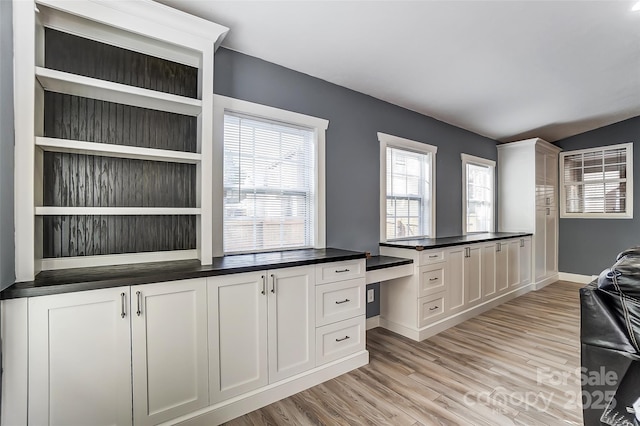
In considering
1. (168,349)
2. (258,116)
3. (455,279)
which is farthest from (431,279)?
(168,349)

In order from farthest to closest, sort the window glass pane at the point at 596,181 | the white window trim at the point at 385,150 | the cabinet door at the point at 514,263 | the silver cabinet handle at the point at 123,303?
the window glass pane at the point at 596,181
the cabinet door at the point at 514,263
the white window trim at the point at 385,150
the silver cabinet handle at the point at 123,303

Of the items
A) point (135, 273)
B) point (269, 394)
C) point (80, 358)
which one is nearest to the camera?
point (80, 358)

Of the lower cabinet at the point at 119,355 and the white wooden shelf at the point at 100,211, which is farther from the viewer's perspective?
the white wooden shelf at the point at 100,211

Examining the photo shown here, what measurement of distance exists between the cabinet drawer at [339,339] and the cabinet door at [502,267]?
258 cm

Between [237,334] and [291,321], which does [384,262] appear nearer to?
[291,321]

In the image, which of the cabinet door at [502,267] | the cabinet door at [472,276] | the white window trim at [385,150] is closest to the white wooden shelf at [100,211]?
the white window trim at [385,150]

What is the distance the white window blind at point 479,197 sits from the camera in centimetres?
475

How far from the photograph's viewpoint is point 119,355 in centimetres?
154

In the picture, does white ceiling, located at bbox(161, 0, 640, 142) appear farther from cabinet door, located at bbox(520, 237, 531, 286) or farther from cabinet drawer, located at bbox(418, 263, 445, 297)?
cabinet door, located at bbox(520, 237, 531, 286)

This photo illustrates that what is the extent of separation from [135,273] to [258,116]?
60.0 inches

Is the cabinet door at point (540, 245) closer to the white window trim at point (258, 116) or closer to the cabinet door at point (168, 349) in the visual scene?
the white window trim at point (258, 116)

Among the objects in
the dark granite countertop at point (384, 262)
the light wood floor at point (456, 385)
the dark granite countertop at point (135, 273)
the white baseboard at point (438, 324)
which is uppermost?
the dark granite countertop at point (135, 273)

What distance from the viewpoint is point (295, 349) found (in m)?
2.15

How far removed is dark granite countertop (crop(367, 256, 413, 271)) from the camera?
9.11 ft
